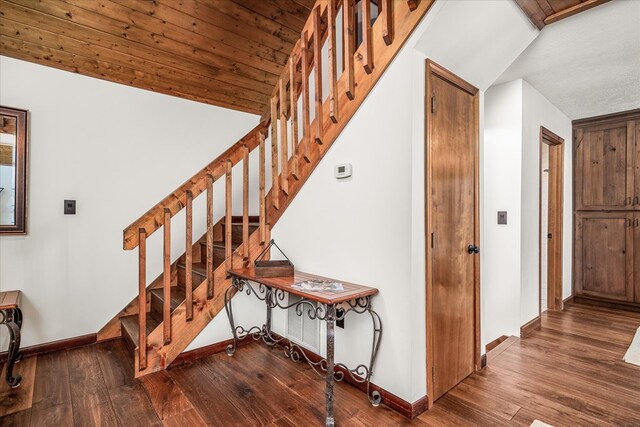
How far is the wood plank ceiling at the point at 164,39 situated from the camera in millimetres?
2396

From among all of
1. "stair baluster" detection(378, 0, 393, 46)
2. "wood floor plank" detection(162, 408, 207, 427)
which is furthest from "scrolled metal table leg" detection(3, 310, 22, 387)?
"stair baluster" detection(378, 0, 393, 46)

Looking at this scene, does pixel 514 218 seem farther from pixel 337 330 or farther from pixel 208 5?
pixel 208 5

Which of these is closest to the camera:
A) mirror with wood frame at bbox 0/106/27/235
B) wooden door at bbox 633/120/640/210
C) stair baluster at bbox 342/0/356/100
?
stair baluster at bbox 342/0/356/100

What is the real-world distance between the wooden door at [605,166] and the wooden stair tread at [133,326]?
192 inches

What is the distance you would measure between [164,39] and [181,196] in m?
1.39

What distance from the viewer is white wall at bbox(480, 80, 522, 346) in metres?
2.96

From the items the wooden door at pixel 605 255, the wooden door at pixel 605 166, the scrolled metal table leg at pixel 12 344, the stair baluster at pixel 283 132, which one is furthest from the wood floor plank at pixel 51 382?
the wooden door at pixel 605 166

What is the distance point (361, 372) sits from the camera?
6.70 feet

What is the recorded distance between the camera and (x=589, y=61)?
269cm

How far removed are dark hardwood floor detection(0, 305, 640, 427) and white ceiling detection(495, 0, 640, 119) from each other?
2332mm

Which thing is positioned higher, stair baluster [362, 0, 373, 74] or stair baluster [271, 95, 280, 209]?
stair baluster [362, 0, 373, 74]

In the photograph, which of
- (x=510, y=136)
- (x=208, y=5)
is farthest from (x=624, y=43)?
(x=208, y=5)

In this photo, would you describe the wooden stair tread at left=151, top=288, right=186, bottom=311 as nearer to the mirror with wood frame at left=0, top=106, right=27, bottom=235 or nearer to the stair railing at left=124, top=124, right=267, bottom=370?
the stair railing at left=124, top=124, right=267, bottom=370

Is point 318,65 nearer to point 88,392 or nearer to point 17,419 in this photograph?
point 88,392
